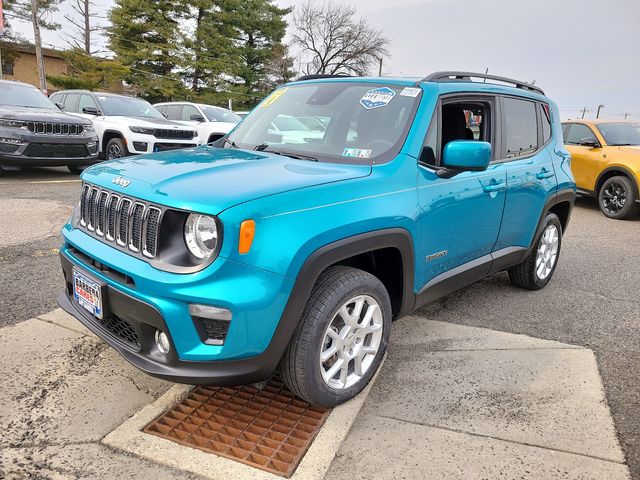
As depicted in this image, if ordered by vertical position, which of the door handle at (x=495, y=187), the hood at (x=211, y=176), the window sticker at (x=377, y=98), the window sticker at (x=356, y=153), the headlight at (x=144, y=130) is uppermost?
the window sticker at (x=377, y=98)

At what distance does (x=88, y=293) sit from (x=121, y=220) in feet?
1.46

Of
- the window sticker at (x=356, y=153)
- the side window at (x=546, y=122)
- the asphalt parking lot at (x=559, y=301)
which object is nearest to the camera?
the window sticker at (x=356, y=153)

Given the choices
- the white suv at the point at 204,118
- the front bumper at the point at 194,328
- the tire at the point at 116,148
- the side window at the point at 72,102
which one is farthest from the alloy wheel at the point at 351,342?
the side window at the point at 72,102

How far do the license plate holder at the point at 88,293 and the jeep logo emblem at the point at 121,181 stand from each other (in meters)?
0.50

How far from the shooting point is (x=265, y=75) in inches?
1638

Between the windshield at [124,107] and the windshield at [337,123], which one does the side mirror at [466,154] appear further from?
the windshield at [124,107]

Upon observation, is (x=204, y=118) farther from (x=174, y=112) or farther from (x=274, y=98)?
(x=274, y=98)

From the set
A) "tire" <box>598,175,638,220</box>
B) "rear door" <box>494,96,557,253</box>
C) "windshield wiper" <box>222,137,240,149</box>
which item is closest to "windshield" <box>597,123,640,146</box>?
"tire" <box>598,175,638,220</box>

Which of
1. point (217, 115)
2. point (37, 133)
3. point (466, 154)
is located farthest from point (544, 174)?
point (217, 115)

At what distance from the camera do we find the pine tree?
34.9m

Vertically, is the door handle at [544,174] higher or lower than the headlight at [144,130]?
higher

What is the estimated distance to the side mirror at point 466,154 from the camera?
2.98m

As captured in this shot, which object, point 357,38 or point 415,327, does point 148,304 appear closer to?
point 415,327

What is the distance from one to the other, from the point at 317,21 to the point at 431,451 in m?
54.0
